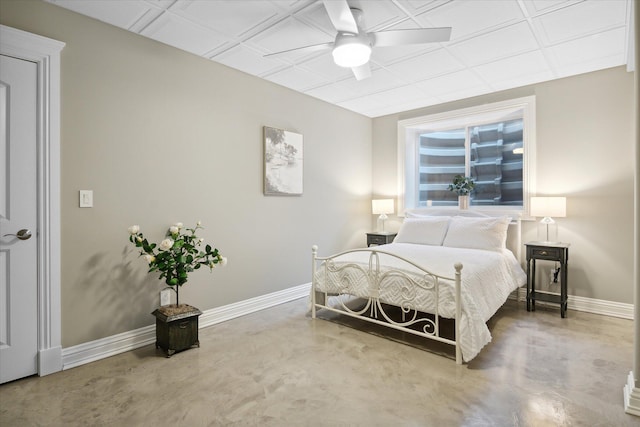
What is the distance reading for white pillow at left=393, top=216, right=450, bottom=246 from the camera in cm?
422

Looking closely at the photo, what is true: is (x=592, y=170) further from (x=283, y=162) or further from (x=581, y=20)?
(x=283, y=162)

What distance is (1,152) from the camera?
2.22 meters

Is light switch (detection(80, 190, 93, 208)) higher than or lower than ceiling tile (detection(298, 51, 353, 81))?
lower

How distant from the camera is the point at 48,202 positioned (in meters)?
2.37

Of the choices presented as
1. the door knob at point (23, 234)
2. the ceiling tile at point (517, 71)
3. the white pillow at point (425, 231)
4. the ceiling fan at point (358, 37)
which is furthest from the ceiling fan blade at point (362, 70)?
the door knob at point (23, 234)

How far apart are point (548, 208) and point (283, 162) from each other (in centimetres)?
291

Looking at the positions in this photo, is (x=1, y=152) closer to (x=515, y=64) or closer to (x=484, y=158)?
(x=515, y=64)

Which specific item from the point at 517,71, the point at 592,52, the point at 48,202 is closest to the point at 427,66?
the point at 517,71

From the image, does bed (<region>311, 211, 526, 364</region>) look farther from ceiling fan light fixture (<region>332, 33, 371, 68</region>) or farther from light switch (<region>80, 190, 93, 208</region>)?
light switch (<region>80, 190, 93, 208</region>)

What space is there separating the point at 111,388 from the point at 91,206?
129cm

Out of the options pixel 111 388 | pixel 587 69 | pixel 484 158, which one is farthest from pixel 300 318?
pixel 587 69

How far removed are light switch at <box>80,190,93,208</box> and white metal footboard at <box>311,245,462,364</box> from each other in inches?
78.9

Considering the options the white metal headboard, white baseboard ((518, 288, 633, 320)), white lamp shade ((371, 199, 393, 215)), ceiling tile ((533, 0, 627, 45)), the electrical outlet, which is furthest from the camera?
white lamp shade ((371, 199, 393, 215))

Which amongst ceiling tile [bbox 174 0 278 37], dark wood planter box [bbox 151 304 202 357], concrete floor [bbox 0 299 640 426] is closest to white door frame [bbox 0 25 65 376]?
concrete floor [bbox 0 299 640 426]
